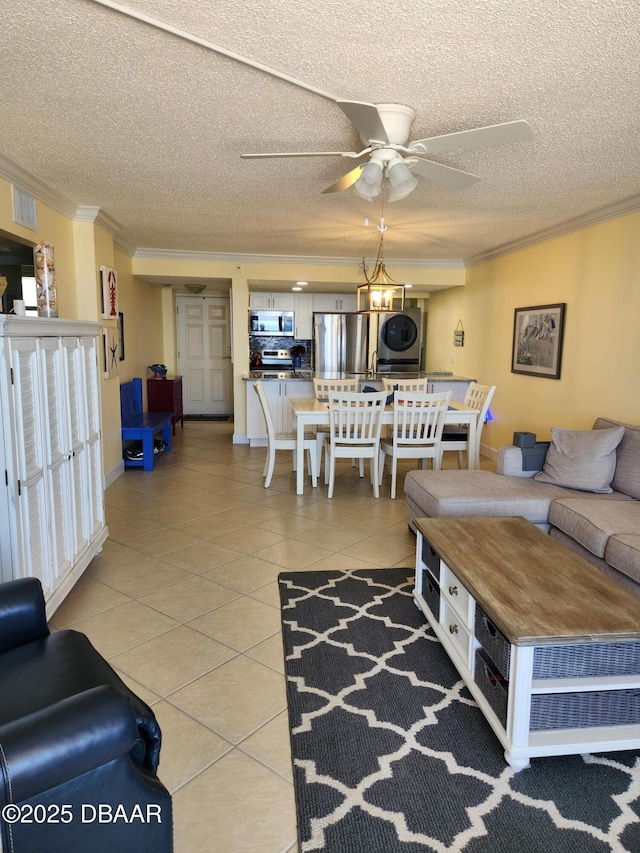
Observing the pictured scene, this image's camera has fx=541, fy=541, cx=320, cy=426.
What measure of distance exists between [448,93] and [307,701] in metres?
2.54

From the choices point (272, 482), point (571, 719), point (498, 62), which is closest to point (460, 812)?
point (571, 719)

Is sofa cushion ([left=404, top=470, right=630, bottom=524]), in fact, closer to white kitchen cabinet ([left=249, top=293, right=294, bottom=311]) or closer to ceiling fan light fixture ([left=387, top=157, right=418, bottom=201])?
ceiling fan light fixture ([left=387, top=157, right=418, bottom=201])

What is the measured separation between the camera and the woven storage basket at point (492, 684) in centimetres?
179

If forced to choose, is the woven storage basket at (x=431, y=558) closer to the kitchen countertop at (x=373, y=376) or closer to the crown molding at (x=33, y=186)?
the crown molding at (x=33, y=186)

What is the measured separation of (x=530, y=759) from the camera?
1773 millimetres

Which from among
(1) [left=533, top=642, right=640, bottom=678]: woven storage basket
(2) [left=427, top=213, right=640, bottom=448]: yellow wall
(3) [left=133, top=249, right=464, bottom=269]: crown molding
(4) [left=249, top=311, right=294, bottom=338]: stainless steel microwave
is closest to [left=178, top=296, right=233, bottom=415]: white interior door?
(4) [left=249, top=311, right=294, bottom=338]: stainless steel microwave

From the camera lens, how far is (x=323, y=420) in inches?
196

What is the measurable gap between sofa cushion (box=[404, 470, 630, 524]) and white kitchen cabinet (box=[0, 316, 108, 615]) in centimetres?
208

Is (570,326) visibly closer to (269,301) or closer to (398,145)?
(398,145)

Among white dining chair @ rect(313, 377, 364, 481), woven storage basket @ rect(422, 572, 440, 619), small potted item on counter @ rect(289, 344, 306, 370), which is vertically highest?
small potted item on counter @ rect(289, 344, 306, 370)

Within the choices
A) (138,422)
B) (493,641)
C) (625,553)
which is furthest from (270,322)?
(493,641)

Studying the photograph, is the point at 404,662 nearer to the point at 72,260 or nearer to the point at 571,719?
the point at 571,719

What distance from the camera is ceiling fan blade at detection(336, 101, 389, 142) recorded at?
1974mm

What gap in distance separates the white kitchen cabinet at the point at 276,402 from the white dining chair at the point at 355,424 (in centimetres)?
196
